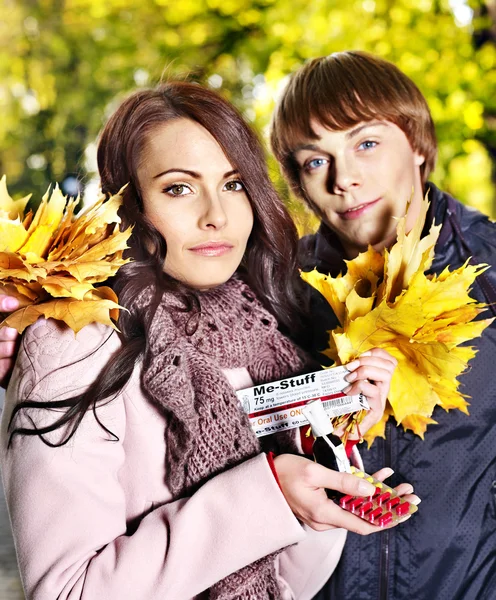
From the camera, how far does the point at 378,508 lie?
135 centimetres

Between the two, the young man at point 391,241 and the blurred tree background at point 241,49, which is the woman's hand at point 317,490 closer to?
the young man at point 391,241

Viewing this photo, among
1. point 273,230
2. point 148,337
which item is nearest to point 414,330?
point 273,230

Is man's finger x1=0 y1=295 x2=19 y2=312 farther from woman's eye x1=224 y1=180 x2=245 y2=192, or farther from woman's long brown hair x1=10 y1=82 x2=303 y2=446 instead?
woman's eye x1=224 y1=180 x2=245 y2=192

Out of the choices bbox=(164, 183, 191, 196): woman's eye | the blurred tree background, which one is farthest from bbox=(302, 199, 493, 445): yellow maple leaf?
the blurred tree background

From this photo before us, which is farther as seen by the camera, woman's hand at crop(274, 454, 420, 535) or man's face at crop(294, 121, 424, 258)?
man's face at crop(294, 121, 424, 258)

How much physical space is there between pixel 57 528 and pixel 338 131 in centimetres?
118

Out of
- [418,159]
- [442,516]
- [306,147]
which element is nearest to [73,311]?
[306,147]

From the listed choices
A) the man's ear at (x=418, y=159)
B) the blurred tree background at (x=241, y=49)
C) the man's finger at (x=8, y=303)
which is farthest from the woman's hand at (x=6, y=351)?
the blurred tree background at (x=241, y=49)

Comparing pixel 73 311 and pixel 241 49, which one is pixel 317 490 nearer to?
pixel 73 311

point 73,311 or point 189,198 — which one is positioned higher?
point 189,198

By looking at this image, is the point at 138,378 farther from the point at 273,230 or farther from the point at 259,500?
the point at 273,230

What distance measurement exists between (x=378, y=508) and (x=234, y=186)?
705 mm

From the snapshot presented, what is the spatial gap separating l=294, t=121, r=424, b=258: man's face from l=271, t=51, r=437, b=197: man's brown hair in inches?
1.1

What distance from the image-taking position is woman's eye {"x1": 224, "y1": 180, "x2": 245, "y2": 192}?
5.23 ft
